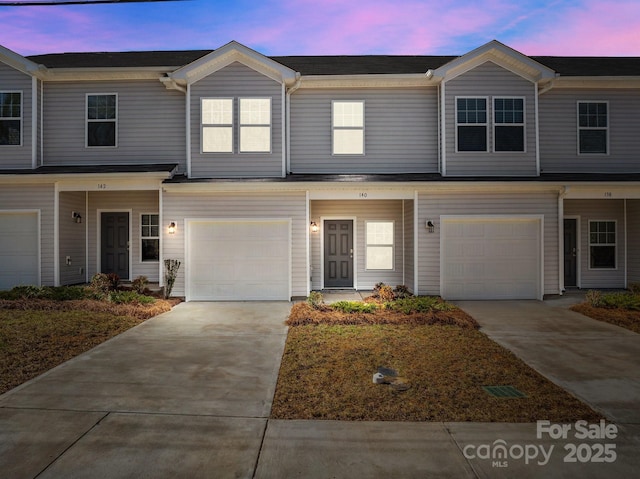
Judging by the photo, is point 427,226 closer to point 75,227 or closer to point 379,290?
point 379,290

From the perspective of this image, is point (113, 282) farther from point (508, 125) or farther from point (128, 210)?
point (508, 125)

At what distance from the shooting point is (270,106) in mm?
10844

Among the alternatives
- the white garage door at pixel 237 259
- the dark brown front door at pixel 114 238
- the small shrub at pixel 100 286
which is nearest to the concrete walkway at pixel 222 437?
the small shrub at pixel 100 286

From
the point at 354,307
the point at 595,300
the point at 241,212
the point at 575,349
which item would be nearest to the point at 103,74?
the point at 241,212

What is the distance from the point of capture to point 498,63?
35.8ft

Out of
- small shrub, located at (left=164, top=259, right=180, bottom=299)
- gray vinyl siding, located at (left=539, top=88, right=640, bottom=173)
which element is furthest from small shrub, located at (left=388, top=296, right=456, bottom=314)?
gray vinyl siding, located at (left=539, top=88, right=640, bottom=173)

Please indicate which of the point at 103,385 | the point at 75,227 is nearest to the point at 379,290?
the point at 103,385

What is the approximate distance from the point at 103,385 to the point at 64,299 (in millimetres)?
6156

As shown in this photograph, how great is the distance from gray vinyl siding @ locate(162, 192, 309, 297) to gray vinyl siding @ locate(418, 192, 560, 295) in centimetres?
315

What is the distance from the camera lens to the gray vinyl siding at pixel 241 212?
34.0ft

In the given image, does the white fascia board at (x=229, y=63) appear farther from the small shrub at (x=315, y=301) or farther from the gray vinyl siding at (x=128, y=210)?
the small shrub at (x=315, y=301)

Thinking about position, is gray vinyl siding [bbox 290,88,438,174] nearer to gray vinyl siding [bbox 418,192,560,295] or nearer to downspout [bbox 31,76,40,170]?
gray vinyl siding [bbox 418,192,560,295]

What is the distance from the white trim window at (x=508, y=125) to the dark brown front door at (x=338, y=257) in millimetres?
4948

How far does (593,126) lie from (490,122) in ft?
11.2
